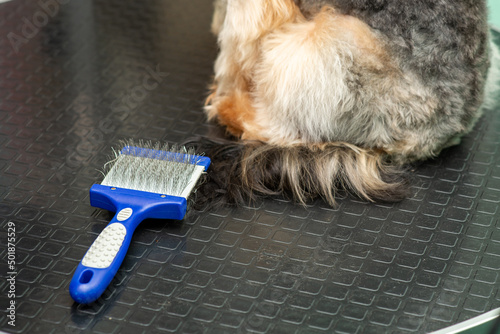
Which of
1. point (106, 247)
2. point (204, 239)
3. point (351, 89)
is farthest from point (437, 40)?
point (106, 247)

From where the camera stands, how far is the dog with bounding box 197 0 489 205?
4.13 ft

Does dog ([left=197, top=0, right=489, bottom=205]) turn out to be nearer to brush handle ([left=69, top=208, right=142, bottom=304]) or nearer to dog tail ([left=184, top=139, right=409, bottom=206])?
dog tail ([left=184, top=139, right=409, bottom=206])

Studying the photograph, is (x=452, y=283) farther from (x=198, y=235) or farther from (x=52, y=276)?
(x=52, y=276)

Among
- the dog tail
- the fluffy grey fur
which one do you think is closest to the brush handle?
the dog tail

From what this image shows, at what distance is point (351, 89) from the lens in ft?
4.17

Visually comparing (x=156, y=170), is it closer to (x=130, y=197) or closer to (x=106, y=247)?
(x=130, y=197)

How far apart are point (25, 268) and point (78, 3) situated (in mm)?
1022

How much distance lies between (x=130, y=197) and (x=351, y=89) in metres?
0.47

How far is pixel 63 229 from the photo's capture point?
3.89ft

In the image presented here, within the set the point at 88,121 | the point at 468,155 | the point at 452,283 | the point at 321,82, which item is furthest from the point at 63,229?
the point at 468,155

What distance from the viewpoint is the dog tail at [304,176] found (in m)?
1.29

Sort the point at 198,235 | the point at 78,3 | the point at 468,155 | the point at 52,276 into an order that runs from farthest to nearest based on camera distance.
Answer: the point at 78,3 < the point at 468,155 < the point at 198,235 < the point at 52,276

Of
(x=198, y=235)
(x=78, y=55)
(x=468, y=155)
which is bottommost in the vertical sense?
(x=468, y=155)

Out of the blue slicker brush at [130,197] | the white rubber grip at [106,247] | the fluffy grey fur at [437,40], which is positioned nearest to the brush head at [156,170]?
the blue slicker brush at [130,197]
